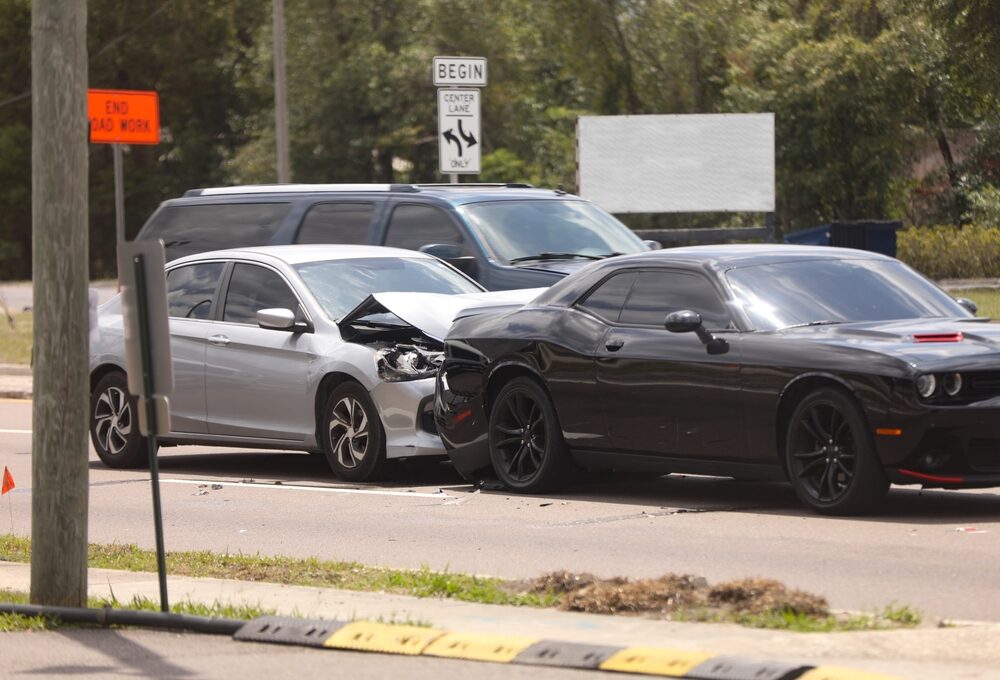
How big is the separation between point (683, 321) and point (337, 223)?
277 inches

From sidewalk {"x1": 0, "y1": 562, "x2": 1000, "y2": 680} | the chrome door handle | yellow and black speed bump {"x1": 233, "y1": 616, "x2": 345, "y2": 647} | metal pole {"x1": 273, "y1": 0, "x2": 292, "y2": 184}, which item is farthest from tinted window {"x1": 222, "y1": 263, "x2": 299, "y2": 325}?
metal pole {"x1": 273, "y1": 0, "x2": 292, "y2": 184}

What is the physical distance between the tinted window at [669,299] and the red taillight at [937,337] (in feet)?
4.02

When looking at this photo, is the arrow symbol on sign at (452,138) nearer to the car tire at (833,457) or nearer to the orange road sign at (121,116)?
the orange road sign at (121,116)

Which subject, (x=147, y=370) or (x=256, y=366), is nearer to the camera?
(x=147, y=370)

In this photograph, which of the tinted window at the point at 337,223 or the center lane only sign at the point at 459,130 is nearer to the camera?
the tinted window at the point at 337,223

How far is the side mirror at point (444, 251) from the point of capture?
53.8ft

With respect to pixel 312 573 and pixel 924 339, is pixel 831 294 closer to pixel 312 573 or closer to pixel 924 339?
pixel 924 339

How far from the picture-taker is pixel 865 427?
10.2m

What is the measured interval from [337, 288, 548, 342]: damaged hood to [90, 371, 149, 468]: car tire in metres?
2.17

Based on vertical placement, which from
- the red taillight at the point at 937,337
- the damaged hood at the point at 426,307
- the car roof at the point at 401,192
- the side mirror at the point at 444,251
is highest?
the car roof at the point at 401,192

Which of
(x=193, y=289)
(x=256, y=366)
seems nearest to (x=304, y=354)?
(x=256, y=366)

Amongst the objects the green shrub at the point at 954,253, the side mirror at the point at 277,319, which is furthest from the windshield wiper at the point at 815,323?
the green shrub at the point at 954,253

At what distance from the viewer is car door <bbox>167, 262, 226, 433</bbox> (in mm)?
14312

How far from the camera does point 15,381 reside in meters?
23.8
